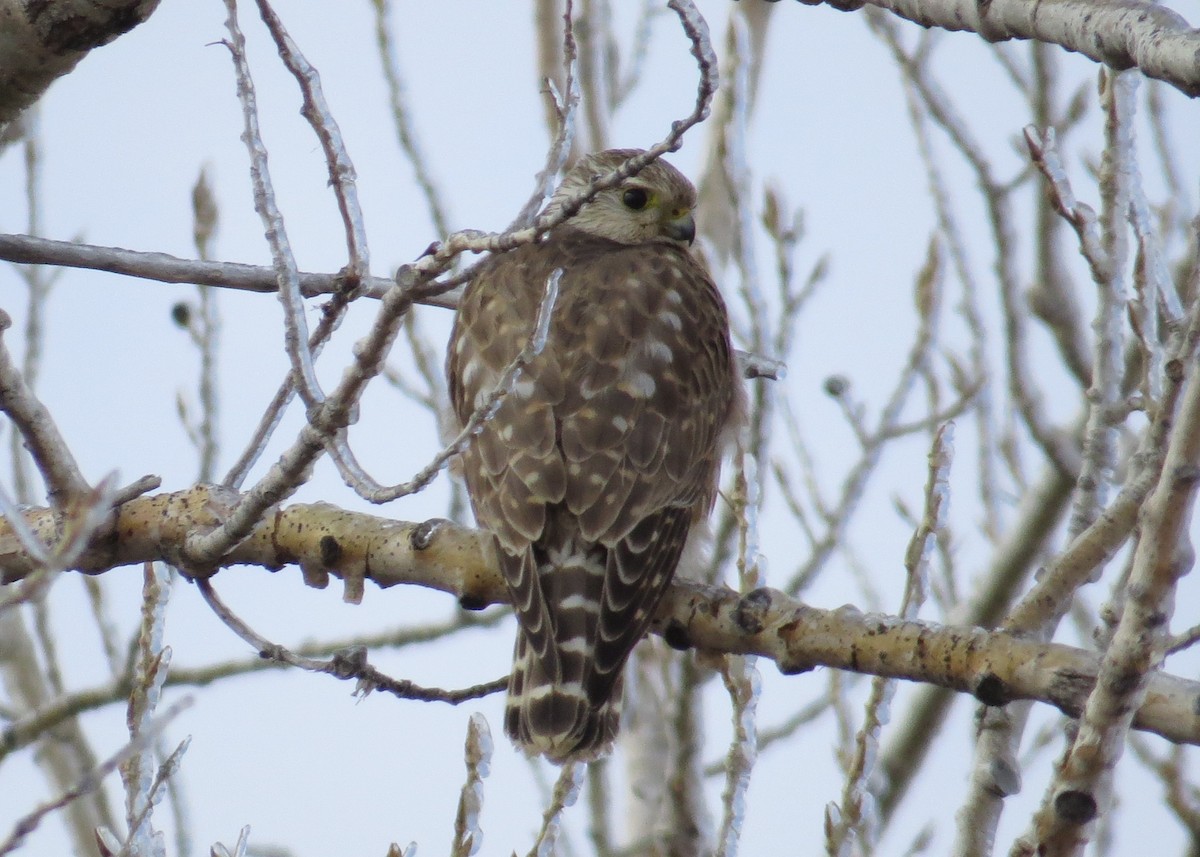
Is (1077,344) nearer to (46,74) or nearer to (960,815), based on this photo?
(960,815)

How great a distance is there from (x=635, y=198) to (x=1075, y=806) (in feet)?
10.9

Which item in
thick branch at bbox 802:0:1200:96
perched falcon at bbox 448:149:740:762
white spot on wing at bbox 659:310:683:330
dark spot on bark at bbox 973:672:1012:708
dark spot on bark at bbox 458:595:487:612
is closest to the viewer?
thick branch at bbox 802:0:1200:96

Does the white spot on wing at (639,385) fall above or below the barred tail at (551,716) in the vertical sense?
above

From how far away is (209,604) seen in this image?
2.90m

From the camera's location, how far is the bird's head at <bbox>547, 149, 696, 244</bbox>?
4.93m

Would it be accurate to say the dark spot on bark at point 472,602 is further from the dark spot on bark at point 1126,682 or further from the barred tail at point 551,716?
the dark spot on bark at point 1126,682

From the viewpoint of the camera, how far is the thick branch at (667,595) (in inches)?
94.8

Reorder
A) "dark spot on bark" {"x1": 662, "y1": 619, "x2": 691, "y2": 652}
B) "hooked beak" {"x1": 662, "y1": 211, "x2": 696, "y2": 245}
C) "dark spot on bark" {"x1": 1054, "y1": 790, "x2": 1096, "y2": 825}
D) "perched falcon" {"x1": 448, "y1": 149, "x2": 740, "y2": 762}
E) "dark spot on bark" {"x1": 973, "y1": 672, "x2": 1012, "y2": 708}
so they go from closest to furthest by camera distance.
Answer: "dark spot on bark" {"x1": 1054, "y1": 790, "x2": 1096, "y2": 825}
"dark spot on bark" {"x1": 973, "y1": 672, "x2": 1012, "y2": 708}
"dark spot on bark" {"x1": 662, "y1": 619, "x2": 691, "y2": 652}
"perched falcon" {"x1": 448, "y1": 149, "x2": 740, "y2": 762}
"hooked beak" {"x1": 662, "y1": 211, "x2": 696, "y2": 245}

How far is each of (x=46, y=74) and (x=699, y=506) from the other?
6.36 feet

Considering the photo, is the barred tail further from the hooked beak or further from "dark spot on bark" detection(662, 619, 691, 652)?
the hooked beak

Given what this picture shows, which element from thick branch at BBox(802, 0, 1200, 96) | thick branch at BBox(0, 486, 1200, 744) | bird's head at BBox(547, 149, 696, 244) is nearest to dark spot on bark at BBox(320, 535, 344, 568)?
thick branch at BBox(0, 486, 1200, 744)

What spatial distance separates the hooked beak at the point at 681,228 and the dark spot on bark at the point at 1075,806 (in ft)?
10.6

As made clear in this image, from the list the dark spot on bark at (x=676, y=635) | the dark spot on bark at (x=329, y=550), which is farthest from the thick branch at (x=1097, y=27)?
the dark spot on bark at (x=329, y=550)

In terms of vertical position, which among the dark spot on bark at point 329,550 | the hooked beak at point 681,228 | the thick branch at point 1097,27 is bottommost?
the dark spot on bark at point 329,550
